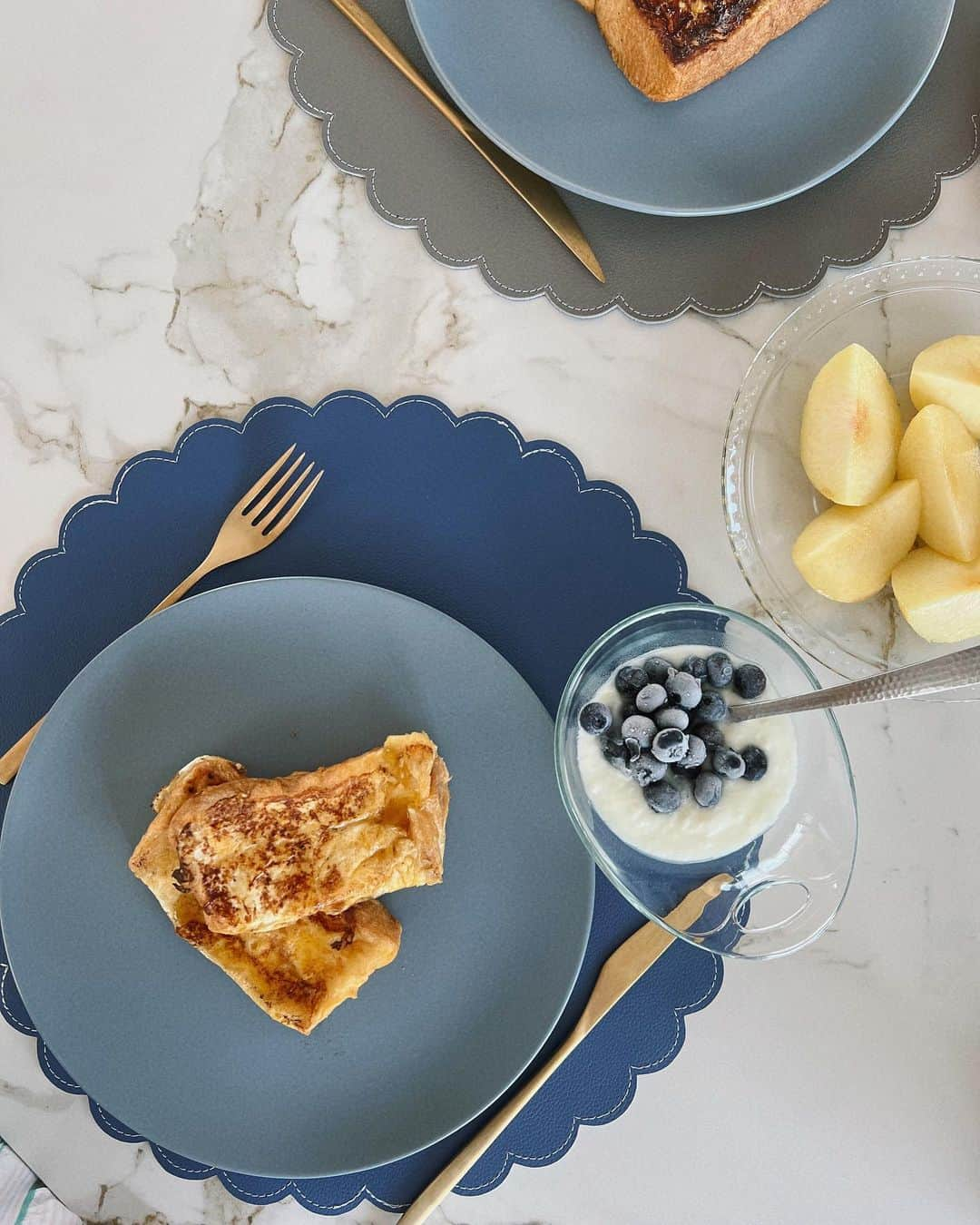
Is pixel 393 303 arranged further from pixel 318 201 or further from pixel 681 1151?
pixel 681 1151

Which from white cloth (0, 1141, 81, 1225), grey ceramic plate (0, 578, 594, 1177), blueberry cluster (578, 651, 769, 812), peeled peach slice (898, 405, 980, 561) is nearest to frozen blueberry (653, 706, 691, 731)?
blueberry cluster (578, 651, 769, 812)

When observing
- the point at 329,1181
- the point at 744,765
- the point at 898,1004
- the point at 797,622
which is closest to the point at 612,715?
the point at 744,765

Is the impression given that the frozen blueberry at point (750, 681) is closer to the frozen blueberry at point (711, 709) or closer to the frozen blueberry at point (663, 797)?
the frozen blueberry at point (711, 709)

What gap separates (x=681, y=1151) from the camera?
1614 millimetres

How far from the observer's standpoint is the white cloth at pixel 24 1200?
150 cm

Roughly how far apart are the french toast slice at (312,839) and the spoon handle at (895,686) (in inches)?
17.9

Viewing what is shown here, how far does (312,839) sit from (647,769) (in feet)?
1.50

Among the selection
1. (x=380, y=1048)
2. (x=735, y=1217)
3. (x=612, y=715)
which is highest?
(x=612, y=715)

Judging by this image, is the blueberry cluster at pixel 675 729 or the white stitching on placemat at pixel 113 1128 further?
the white stitching on placemat at pixel 113 1128

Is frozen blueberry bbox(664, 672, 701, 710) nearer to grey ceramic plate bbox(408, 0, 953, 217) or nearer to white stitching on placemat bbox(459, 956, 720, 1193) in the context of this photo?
white stitching on placemat bbox(459, 956, 720, 1193)

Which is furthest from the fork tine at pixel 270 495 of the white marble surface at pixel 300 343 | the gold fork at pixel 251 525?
the white marble surface at pixel 300 343

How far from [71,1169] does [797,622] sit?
1382mm

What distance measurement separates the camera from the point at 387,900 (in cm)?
147

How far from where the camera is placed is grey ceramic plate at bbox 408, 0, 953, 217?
1.49 meters
